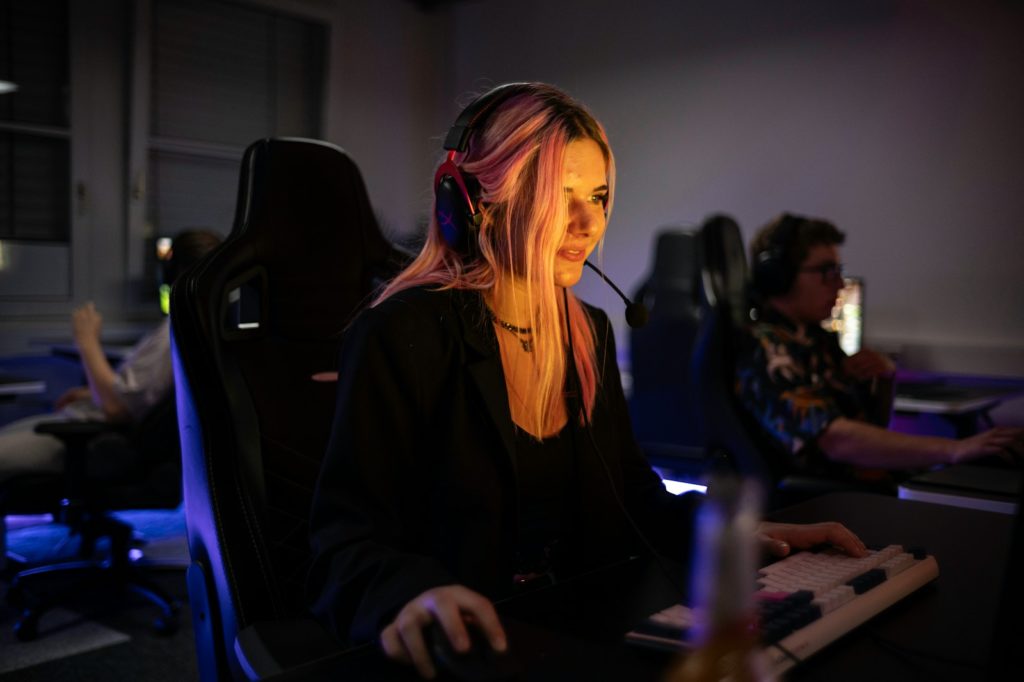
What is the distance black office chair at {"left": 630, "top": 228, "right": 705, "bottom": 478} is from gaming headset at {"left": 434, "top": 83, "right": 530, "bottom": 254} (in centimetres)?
319

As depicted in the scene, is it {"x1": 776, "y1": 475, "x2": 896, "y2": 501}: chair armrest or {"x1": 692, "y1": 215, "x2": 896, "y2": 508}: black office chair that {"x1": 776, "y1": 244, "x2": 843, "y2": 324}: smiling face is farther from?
{"x1": 776, "y1": 475, "x2": 896, "y2": 501}: chair armrest

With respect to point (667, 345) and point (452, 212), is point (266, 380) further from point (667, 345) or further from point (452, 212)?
point (667, 345)

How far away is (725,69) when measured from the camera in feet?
15.7

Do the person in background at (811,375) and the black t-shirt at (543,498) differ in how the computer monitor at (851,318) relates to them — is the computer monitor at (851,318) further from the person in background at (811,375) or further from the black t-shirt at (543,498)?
the black t-shirt at (543,498)

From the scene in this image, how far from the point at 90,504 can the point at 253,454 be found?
67.8 inches

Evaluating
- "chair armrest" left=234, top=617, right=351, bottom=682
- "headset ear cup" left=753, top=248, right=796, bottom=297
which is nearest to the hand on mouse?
"chair armrest" left=234, top=617, right=351, bottom=682

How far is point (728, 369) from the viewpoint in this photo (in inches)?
87.4

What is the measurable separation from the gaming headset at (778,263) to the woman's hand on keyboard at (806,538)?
4.38ft

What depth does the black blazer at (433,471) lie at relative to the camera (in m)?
0.94

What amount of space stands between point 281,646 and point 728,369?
1.49m

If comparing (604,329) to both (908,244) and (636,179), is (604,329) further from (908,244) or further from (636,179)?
(636,179)

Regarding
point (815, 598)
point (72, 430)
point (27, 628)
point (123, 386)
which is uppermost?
point (815, 598)

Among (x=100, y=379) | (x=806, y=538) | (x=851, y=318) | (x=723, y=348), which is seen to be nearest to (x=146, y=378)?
(x=100, y=379)

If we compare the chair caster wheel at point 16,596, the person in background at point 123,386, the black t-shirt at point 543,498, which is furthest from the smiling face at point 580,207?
the chair caster wheel at point 16,596
